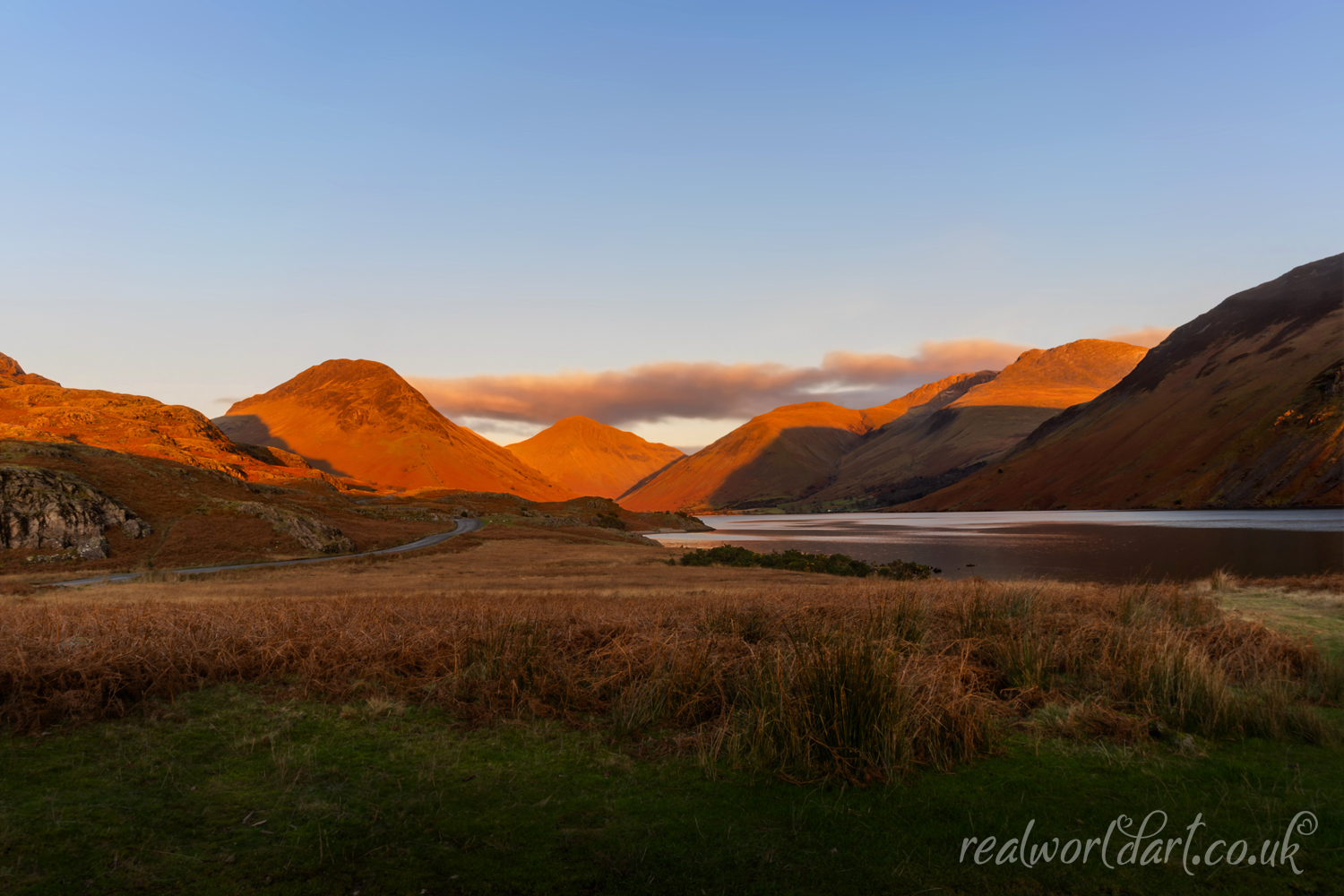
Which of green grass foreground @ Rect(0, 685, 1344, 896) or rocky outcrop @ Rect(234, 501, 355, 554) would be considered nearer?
green grass foreground @ Rect(0, 685, 1344, 896)

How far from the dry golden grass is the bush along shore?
105 ft

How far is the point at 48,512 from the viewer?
44.2 meters

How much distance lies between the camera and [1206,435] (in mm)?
162000

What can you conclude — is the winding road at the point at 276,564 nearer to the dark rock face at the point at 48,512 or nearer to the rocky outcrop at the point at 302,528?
the rocky outcrop at the point at 302,528

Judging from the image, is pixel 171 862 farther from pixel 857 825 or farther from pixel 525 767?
pixel 857 825

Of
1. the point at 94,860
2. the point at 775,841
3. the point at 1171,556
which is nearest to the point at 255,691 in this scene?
the point at 94,860

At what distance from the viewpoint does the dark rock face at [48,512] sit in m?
43.2

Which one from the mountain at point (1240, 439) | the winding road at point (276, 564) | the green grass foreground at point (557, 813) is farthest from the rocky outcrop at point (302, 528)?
the mountain at point (1240, 439)

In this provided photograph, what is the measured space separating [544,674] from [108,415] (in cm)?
15586

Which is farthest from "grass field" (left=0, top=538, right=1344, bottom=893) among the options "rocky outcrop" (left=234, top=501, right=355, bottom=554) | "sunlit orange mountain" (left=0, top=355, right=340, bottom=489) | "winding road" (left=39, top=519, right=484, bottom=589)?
"sunlit orange mountain" (left=0, top=355, right=340, bottom=489)

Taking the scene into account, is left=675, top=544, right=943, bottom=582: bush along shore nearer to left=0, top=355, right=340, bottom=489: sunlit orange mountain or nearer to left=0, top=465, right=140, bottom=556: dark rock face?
left=0, top=465, right=140, bottom=556: dark rock face

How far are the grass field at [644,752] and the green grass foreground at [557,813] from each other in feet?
0.10

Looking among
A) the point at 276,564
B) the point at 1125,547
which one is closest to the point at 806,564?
the point at 276,564

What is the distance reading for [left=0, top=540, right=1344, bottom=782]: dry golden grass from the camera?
7484mm
